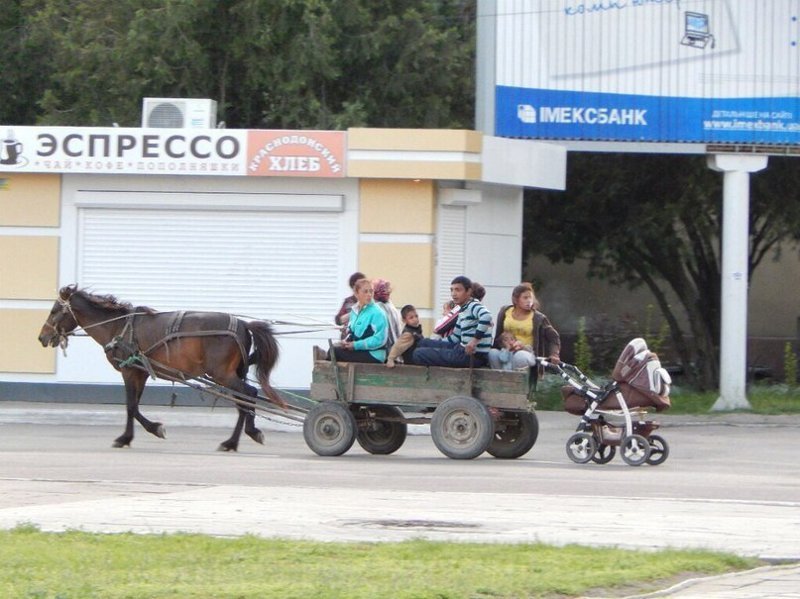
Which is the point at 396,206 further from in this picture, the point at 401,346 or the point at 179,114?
the point at 401,346

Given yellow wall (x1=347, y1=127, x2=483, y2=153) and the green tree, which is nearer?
yellow wall (x1=347, y1=127, x2=483, y2=153)

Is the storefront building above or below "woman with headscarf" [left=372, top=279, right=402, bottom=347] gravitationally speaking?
above

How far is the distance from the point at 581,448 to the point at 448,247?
6.46 meters

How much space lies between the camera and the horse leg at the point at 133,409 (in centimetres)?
1627

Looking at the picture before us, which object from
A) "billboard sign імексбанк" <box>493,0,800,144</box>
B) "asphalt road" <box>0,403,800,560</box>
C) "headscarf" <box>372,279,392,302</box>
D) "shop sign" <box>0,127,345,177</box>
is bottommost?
"asphalt road" <box>0,403,800,560</box>

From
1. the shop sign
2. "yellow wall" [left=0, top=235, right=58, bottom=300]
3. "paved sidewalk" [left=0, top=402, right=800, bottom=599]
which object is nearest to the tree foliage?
the shop sign

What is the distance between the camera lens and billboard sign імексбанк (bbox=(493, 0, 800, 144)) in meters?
21.9

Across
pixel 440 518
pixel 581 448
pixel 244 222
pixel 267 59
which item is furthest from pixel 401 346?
pixel 267 59

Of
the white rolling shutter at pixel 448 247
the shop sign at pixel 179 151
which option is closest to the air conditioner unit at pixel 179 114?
the shop sign at pixel 179 151

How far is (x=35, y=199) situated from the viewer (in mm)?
21422

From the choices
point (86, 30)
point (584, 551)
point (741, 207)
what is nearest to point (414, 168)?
point (741, 207)

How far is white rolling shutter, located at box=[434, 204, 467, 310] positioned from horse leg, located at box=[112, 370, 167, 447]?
5.53 metres

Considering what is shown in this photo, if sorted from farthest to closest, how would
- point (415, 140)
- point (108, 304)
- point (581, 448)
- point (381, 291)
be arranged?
point (415, 140), point (108, 304), point (381, 291), point (581, 448)

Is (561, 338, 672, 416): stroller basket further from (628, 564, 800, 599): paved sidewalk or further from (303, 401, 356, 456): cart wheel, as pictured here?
(628, 564, 800, 599): paved sidewalk
